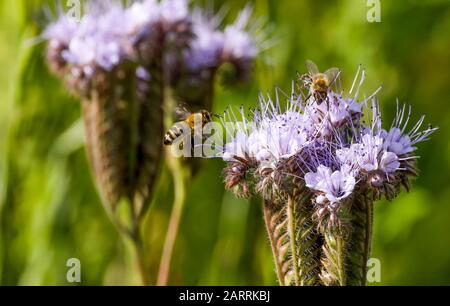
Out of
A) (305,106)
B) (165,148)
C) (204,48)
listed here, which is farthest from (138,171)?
(305,106)

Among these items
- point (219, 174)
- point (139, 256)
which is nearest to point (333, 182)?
point (139, 256)

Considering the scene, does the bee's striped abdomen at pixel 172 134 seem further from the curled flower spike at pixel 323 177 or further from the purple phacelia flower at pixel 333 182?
the purple phacelia flower at pixel 333 182

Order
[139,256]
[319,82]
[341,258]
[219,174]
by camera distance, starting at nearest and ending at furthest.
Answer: [341,258]
[319,82]
[139,256]
[219,174]

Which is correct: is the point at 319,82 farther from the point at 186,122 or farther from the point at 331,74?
the point at 186,122

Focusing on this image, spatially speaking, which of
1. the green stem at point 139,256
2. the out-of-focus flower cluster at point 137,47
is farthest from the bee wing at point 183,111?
the green stem at point 139,256

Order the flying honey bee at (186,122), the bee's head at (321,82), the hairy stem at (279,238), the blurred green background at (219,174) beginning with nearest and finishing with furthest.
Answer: the hairy stem at (279,238) < the bee's head at (321,82) < the flying honey bee at (186,122) < the blurred green background at (219,174)

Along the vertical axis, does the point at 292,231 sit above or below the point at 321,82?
below

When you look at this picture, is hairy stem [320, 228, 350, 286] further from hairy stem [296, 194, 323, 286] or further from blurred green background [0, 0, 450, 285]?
blurred green background [0, 0, 450, 285]
